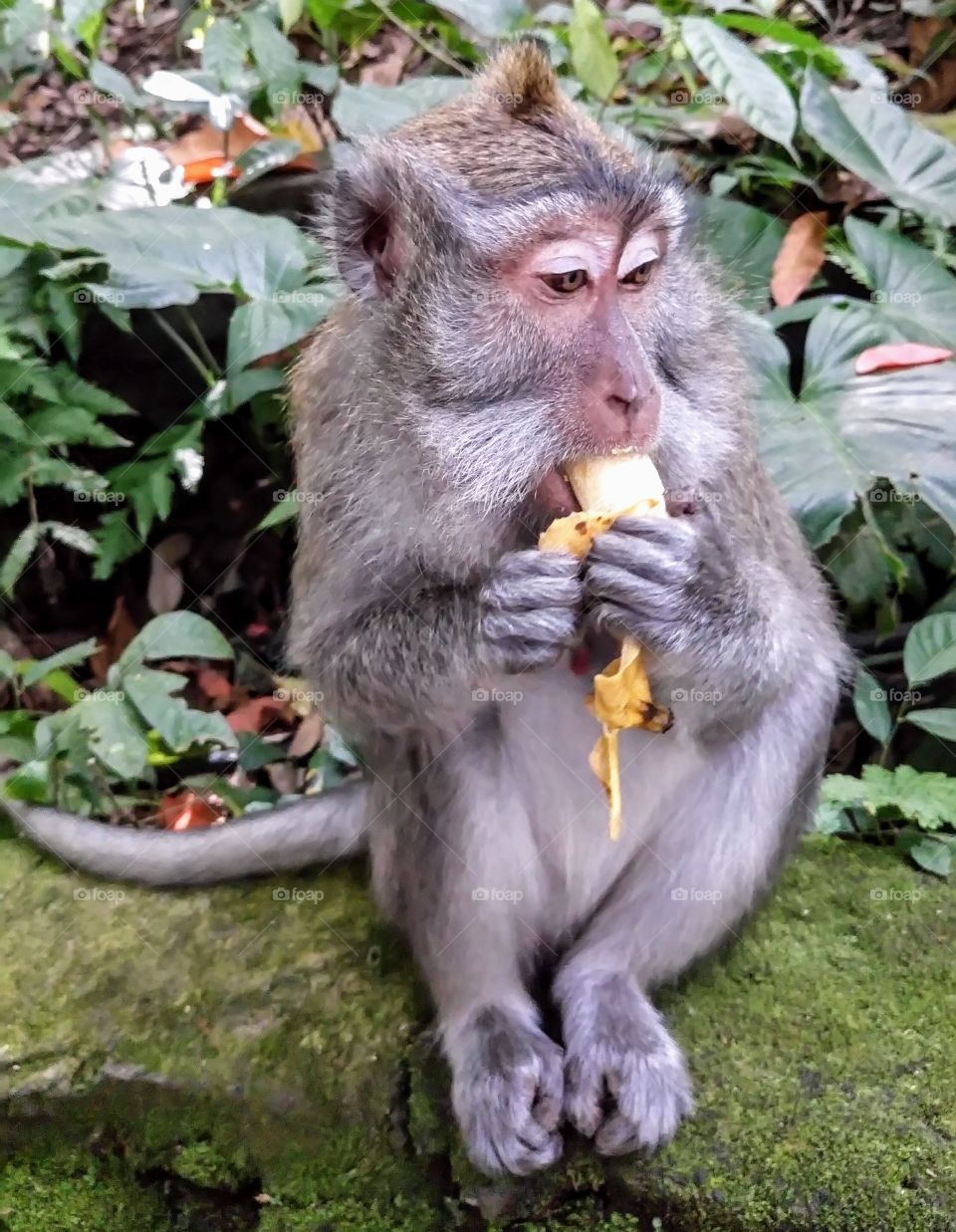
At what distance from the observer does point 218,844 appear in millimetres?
3725

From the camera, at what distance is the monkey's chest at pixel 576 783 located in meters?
3.20

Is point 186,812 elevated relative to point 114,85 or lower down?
lower down

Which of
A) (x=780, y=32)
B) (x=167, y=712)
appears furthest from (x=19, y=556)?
(x=780, y=32)

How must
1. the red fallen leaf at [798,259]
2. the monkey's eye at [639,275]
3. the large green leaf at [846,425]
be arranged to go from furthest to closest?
the red fallen leaf at [798,259] → the large green leaf at [846,425] → the monkey's eye at [639,275]

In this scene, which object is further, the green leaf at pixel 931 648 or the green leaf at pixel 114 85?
the green leaf at pixel 114 85

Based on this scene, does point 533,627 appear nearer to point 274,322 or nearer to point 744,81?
point 274,322

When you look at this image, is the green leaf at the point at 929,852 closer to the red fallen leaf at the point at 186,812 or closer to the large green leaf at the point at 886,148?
the large green leaf at the point at 886,148

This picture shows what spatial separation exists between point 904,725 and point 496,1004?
239cm

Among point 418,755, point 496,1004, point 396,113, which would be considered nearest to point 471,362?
point 418,755

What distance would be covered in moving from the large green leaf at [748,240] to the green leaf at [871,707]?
153 centimetres

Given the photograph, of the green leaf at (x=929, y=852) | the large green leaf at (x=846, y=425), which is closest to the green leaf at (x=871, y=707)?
the green leaf at (x=929, y=852)

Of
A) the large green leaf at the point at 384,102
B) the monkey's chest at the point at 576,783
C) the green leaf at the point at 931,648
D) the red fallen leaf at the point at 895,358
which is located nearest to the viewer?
the monkey's chest at the point at 576,783

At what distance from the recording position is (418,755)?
315 centimetres

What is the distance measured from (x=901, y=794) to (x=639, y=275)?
2.02 metres
